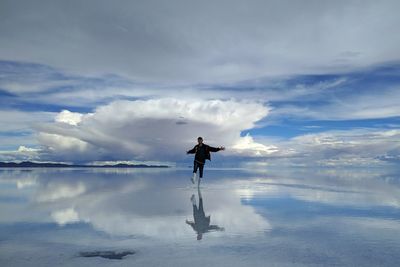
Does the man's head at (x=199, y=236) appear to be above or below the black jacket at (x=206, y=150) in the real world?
below

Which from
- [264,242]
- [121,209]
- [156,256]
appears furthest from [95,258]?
[121,209]

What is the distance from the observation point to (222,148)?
73.5 ft

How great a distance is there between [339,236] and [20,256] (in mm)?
7006

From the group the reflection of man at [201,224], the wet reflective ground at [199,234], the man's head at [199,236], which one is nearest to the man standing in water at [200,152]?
the wet reflective ground at [199,234]

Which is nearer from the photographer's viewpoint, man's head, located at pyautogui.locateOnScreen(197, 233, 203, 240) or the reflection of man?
man's head, located at pyautogui.locateOnScreen(197, 233, 203, 240)

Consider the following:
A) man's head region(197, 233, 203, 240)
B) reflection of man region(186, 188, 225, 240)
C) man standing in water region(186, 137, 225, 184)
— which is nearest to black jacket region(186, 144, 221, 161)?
man standing in water region(186, 137, 225, 184)

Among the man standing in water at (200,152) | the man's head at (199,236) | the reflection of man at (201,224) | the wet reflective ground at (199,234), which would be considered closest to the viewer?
the wet reflective ground at (199,234)

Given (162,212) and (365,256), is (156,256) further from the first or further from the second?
(162,212)

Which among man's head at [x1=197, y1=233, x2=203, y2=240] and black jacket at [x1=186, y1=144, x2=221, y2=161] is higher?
black jacket at [x1=186, y1=144, x2=221, y2=161]

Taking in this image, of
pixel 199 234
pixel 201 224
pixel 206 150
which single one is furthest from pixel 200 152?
pixel 199 234

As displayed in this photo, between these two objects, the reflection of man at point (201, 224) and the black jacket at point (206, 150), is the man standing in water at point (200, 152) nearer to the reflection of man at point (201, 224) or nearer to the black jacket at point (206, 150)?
the black jacket at point (206, 150)

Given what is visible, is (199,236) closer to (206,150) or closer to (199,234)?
(199,234)

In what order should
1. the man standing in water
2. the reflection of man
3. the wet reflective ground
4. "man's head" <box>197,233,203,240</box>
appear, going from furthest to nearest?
the man standing in water → the reflection of man → "man's head" <box>197,233,203,240</box> → the wet reflective ground

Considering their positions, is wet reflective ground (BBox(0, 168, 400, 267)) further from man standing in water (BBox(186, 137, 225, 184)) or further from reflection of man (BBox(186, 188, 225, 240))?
man standing in water (BBox(186, 137, 225, 184))
